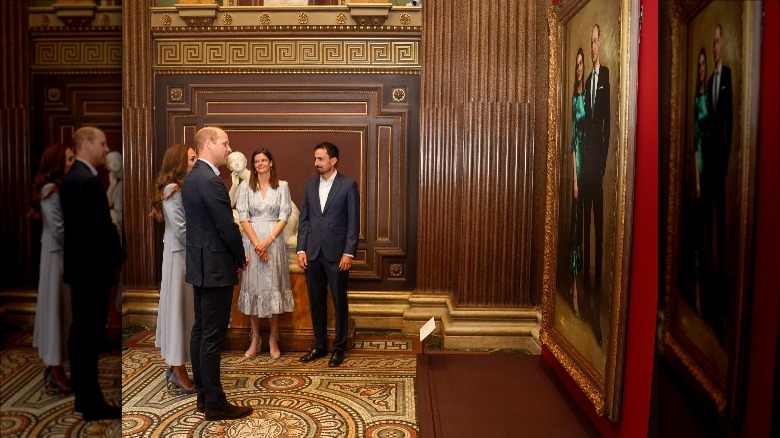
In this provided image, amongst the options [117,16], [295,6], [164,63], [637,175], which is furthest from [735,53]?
[164,63]

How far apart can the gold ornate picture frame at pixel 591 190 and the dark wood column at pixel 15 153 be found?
182cm

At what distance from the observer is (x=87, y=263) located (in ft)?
1.36

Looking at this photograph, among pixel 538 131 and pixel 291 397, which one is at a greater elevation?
pixel 538 131

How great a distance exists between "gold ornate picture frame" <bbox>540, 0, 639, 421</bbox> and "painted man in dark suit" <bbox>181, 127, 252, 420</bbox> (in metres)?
1.55

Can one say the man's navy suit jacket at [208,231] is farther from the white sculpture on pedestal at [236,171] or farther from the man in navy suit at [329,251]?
the white sculpture on pedestal at [236,171]

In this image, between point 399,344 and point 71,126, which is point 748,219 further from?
point 399,344

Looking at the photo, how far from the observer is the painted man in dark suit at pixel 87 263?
0.41 m

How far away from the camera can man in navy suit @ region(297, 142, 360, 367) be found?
142 inches

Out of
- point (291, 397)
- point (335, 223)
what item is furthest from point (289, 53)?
point (291, 397)

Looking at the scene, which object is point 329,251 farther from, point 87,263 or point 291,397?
point 87,263

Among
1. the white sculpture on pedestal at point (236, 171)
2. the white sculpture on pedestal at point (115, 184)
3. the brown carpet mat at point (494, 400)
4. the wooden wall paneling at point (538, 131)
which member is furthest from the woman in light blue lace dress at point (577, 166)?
the white sculpture on pedestal at point (236, 171)

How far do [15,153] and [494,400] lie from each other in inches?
97.3

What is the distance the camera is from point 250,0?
14.6 ft

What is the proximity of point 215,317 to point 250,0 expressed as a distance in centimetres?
282
